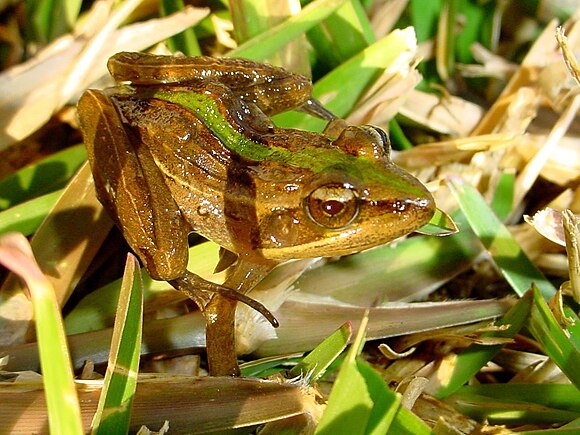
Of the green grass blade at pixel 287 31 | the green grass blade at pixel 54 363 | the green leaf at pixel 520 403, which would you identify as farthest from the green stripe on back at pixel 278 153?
the green grass blade at pixel 54 363

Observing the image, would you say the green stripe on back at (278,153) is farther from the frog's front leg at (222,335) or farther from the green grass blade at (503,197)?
the green grass blade at (503,197)

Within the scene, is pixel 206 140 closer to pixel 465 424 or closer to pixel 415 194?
pixel 415 194

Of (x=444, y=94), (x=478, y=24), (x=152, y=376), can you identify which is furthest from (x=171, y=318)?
(x=478, y=24)

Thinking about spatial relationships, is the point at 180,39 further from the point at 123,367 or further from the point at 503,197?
the point at 123,367

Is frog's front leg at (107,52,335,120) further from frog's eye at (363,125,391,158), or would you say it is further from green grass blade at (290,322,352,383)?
green grass blade at (290,322,352,383)

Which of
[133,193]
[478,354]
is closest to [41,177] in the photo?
[133,193]

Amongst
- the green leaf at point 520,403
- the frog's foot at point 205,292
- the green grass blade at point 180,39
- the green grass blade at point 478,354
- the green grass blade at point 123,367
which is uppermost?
the green grass blade at point 180,39
